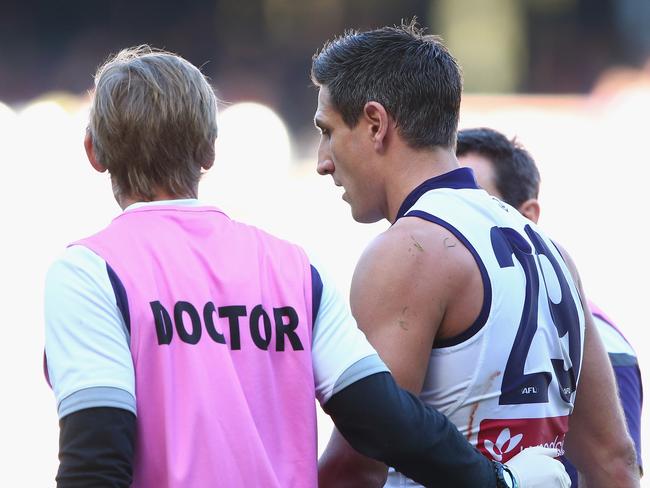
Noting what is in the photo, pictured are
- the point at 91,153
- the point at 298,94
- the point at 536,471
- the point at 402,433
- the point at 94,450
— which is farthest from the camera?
the point at 298,94

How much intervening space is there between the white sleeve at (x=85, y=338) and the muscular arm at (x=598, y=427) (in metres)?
1.20

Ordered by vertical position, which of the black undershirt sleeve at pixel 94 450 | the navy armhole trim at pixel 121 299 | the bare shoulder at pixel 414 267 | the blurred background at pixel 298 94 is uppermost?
the navy armhole trim at pixel 121 299

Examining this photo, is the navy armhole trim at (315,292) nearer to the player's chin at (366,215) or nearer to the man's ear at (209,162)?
the man's ear at (209,162)

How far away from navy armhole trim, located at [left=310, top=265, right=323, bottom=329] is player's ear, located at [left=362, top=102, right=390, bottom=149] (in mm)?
568

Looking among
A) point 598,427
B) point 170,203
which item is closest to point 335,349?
point 170,203

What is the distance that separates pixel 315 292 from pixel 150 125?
415 millimetres

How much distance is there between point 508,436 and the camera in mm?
2168

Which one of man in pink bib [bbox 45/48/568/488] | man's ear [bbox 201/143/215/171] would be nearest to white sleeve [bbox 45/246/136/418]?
man in pink bib [bbox 45/48/568/488]

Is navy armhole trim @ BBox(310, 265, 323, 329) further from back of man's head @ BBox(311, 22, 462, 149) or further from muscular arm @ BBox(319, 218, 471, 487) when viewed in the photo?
back of man's head @ BBox(311, 22, 462, 149)

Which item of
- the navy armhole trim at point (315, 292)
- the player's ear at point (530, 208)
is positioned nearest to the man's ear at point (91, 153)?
the navy armhole trim at point (315, 292)

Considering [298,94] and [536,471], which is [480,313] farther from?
[298,94]

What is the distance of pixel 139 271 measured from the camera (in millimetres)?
1728

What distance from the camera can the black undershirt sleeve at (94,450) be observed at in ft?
5.18

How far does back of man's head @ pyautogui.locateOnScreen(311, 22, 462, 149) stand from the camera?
238cm
